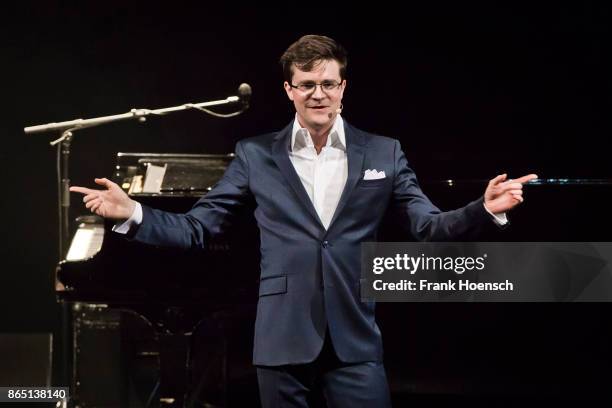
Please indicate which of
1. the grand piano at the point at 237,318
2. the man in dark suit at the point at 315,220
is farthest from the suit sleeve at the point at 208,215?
the grand piano at the point at 237,318

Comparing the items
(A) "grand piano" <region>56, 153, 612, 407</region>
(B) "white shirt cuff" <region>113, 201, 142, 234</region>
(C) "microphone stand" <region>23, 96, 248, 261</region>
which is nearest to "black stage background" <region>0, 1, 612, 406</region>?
(A) "grand piano" <region>56, 153, 612, 407</region>

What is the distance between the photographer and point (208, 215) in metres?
2.78

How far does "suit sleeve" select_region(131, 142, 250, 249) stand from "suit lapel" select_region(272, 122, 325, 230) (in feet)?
0.38

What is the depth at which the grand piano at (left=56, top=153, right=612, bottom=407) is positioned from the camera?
3.72 meters

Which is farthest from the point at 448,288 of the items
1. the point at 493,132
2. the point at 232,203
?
the point at 493,132

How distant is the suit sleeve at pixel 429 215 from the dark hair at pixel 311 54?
1.12ft

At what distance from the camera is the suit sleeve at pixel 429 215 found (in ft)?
8.28

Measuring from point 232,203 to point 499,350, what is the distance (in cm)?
188

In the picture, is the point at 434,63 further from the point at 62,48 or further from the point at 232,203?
the point at 232,203

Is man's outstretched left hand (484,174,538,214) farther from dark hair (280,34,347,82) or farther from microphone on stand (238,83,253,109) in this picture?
microphone on stand (238,83,253,109)

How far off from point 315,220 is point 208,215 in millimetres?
365

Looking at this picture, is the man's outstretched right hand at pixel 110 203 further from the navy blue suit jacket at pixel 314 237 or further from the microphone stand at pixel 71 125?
the microphone stand at pixel 71 125

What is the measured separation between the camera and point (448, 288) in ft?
10.0

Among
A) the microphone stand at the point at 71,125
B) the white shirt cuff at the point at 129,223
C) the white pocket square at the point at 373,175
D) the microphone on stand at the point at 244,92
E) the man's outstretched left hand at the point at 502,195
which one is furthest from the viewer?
the microphone on stand at the point at 244,92
